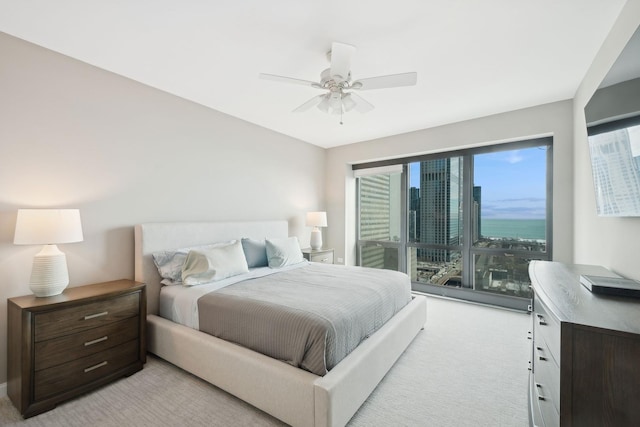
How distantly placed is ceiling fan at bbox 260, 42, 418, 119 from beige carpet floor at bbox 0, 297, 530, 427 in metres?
2.34

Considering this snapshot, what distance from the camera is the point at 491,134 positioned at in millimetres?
3707

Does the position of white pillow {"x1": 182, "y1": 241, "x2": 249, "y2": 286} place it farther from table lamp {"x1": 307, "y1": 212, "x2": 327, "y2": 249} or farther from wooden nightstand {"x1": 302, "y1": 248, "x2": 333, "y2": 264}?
table lamp {"x1": 307, "y1": 212, "x2": 327, "y2": 249}

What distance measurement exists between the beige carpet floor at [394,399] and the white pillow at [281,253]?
1.47 meters

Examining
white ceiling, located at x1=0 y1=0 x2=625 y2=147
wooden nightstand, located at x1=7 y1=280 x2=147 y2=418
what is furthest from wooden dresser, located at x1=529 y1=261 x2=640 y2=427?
wooden nightstand, located at x1=7 y1=280 x2=147 y2=418

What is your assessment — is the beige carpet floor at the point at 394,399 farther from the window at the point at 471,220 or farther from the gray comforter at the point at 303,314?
the window at the point at 471,220

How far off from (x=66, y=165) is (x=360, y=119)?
3.29 m

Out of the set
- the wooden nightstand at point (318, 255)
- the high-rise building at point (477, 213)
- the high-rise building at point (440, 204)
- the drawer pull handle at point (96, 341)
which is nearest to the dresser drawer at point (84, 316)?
the drawer pull handle at point (96, 341)

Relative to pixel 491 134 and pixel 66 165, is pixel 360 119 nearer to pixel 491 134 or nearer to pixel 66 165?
pixel 491 134

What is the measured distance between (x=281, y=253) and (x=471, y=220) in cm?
293

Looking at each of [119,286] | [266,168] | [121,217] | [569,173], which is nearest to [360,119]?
[266,168]

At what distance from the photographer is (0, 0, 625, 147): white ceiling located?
70.2 inches

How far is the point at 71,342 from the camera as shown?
193 centimetres

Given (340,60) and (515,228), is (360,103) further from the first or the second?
(515,228)

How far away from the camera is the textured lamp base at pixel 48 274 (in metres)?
1.94
